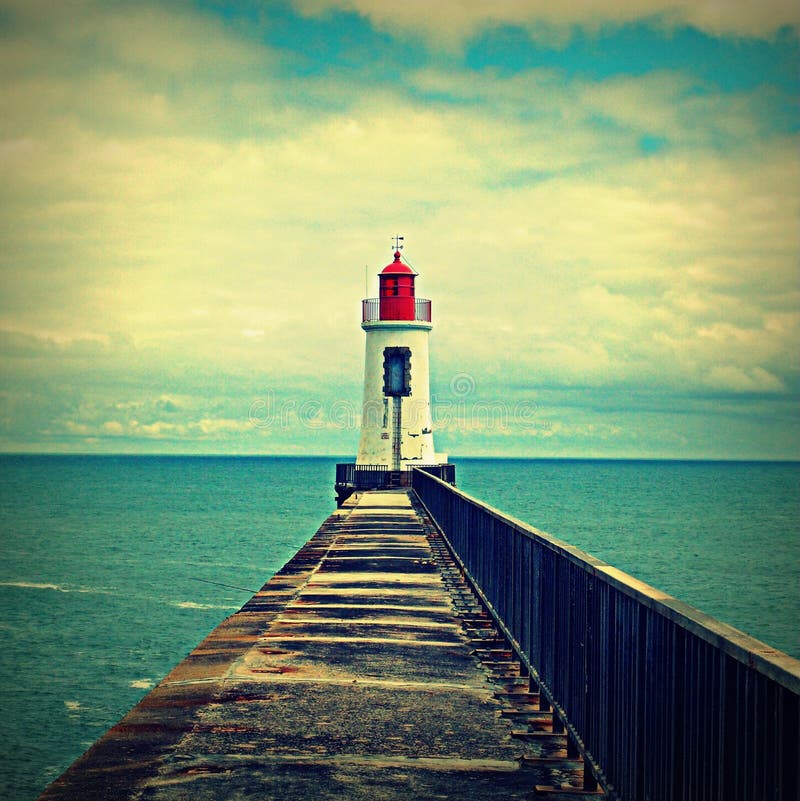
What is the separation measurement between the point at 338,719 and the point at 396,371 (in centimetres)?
3210

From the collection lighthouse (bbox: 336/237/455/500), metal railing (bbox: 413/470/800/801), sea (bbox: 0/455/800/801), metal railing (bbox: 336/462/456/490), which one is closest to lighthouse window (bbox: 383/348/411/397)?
lighthouse (bbox: 336/237/455/500)

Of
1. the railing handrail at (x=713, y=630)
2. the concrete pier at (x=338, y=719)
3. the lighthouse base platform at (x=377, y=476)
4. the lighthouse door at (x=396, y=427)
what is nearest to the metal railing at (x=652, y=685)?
the railing handrail at (x=713, y=630)

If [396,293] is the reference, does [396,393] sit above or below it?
below

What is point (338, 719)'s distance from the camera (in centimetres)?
621

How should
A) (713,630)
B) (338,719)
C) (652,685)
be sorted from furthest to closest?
(338,719), (652,685), (713,630)

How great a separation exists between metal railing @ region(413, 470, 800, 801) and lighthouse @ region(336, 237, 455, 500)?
3032cm

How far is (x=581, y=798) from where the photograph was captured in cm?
497

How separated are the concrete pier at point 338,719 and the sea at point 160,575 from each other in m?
8.49

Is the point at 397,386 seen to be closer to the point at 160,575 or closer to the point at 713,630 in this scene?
the point at 160,575

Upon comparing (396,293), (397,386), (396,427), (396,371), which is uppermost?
(396,293)

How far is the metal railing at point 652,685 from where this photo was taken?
3016 millimetres

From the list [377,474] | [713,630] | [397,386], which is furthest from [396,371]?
[713,630]

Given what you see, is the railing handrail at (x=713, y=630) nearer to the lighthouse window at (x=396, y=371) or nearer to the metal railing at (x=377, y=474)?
the metal railing at (x=377, y=474)

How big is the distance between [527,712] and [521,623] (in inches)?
48.8
